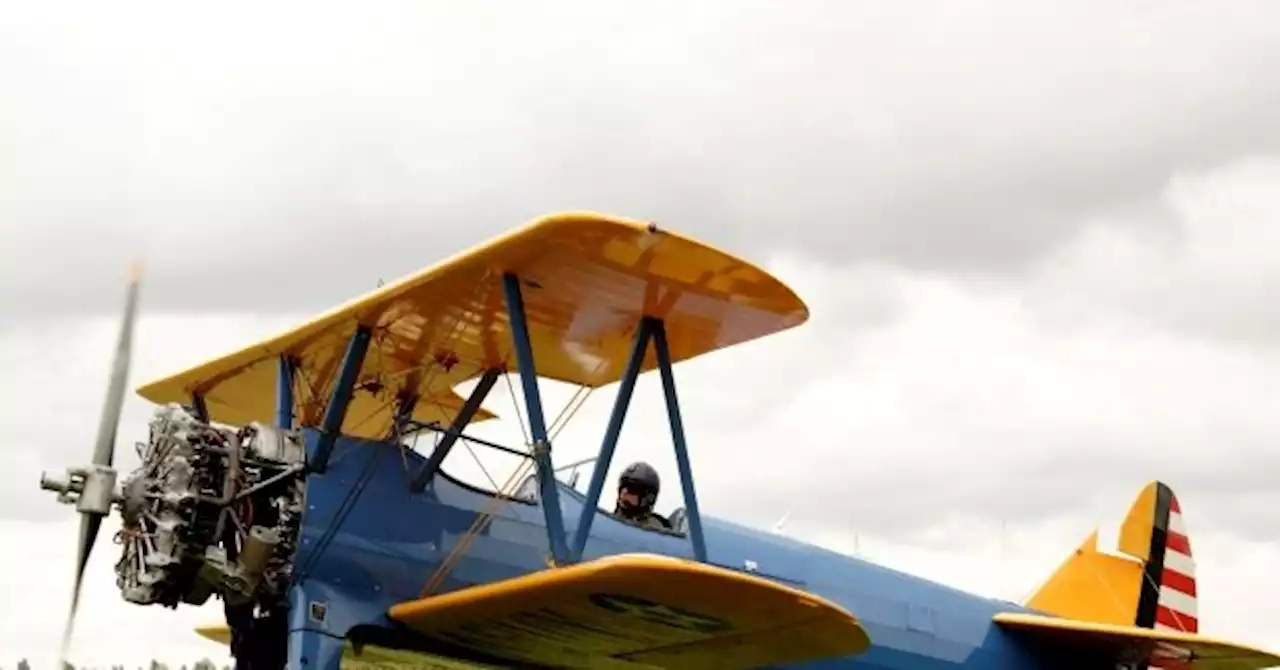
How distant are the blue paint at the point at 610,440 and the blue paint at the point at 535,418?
5.4 inches

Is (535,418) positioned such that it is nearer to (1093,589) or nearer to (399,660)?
(399,660)

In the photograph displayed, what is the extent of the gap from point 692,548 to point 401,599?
2.00m

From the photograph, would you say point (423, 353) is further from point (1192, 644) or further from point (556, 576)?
point (1192, 644)

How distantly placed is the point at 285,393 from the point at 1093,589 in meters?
7.91

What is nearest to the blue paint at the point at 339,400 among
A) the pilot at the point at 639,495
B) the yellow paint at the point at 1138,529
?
the pilot at the point at 639,495

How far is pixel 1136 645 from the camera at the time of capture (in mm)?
11844

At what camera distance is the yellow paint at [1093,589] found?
1386 centimetres

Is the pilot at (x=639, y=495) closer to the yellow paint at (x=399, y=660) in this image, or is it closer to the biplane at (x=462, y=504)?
the biplane at (x=462, y=504)

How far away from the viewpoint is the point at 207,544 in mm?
8938

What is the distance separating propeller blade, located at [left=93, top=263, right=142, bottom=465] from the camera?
934 cm

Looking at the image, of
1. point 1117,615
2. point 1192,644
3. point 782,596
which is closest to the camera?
point 782,596

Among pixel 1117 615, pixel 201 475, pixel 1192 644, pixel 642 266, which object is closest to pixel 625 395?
pixel 642 266

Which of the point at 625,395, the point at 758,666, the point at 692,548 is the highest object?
the point at 625,395

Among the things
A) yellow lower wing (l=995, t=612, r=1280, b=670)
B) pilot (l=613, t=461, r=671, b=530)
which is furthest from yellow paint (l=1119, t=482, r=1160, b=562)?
pilot (l=613, t=461, r=671, b=530)
